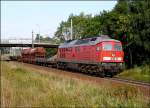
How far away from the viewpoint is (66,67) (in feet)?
126

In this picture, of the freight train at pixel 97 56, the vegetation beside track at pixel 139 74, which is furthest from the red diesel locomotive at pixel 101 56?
the vegetation beside track at pixel 139 74

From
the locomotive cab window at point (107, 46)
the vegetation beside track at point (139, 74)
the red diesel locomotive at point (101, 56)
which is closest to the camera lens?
the vegetation beside track at point (139, 74)

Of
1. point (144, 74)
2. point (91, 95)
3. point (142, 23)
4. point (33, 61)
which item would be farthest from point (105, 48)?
point (33, 61)

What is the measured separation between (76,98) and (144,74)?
17033mm

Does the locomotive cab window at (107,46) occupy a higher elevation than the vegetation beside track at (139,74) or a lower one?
higher

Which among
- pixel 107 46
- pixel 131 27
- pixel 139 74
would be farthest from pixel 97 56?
pixel 131 27

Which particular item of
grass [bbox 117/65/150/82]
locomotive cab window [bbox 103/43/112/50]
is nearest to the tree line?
grass [bbox 117/65/150/82]

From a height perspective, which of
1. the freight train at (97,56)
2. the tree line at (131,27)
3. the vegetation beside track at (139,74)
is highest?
the tree line at (131,27)

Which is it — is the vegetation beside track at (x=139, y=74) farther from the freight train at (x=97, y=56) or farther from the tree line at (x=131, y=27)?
the tree line at (x=131, y=27)

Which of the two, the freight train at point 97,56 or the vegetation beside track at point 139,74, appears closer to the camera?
the vegetation beside track at point 139,74

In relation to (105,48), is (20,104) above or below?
below

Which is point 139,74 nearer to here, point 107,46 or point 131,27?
point 107,46

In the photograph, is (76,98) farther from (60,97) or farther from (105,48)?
(105,48)

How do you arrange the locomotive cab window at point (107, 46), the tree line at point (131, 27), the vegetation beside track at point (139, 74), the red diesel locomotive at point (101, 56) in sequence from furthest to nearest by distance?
the tree line at point (131, 27), the locomotive cab window at point (107, 46), the red diesel locomotive at point (101, 56), the vegetation beside track at point (139, 74)
